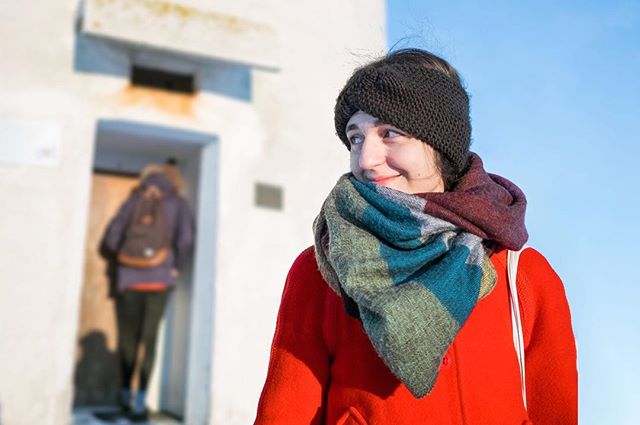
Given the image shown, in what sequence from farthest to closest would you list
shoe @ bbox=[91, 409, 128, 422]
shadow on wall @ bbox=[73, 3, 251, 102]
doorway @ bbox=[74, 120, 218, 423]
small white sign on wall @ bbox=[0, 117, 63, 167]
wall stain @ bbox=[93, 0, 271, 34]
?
doorway @ bbox=[74, 120, 218, 423], shoe @ bbox=[91, 409, 128, 422], shadow on wall @ bbox=[73, 3, 251, 102], wall stain @ bbox=[93, 0, 271, 34], small white sign on wall @ bbox=[0, 117, 63, 167]

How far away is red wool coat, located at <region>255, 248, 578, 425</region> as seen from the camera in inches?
51.2

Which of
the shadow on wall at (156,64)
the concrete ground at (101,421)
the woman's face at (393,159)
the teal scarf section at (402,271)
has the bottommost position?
the concrete ground at (101,421)

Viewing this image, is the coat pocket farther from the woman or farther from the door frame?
the door frame

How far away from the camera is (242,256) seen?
544 cm

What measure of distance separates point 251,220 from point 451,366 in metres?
4.29

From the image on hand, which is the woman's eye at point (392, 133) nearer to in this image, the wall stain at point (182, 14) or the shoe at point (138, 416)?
the wall stain at point (182, 14)

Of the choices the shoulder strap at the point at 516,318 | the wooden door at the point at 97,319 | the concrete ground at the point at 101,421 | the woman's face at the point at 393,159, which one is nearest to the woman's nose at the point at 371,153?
the woman's face at the point at 393,159

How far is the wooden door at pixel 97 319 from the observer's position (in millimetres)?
6039

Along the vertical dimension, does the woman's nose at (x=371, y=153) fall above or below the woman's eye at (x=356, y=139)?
below

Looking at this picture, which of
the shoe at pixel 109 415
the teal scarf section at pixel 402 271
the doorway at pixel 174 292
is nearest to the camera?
the teal scarf section at pixel 402 271

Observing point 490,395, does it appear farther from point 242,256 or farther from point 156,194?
point 156,194

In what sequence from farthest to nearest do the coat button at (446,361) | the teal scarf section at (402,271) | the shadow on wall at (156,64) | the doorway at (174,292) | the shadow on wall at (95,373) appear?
1. the shadow on wall at (95,373)
2. the doorway at (174,292)
3. the shadow on wall at (156,64)
4. the coat button at (446,361)
5. the teal scarf section at (402,271)

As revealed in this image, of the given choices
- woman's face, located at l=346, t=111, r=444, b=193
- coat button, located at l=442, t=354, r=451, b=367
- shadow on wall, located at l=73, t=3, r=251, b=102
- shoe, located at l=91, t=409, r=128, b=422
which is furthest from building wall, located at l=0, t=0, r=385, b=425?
coat button, located at l=442, t=354, r=451, b=367

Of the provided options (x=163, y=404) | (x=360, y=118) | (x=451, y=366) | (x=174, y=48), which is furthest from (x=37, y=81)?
(x=451, y=366)
